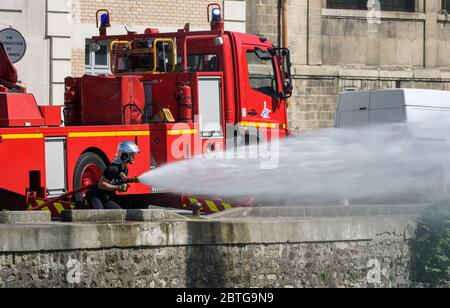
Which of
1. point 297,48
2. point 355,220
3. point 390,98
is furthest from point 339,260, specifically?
point 297,48

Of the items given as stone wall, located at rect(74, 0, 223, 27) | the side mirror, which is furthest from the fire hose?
stone wall, located at rect(74, 0, 223, 27)

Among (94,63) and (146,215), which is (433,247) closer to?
(146,215)

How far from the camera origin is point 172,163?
61.9 feet

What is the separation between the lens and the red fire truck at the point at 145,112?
17.2m

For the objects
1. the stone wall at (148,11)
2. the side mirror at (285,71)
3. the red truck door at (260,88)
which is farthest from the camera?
the stone wall at (148,11)

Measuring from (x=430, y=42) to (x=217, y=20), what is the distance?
13.8 meters

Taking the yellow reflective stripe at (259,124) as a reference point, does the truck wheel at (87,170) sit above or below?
below

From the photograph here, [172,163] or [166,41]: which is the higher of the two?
[166,41]

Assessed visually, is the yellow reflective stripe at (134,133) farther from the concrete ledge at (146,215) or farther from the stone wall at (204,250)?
the concrete ledge at (146,215)

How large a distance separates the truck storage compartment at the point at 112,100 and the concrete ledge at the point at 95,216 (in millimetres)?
5653

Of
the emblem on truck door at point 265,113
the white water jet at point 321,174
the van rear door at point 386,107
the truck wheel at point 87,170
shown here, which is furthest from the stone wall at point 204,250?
the van rear door at point 386,107

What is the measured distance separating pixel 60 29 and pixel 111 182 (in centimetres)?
1184

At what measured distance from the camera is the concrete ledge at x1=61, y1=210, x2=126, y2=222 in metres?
13.5

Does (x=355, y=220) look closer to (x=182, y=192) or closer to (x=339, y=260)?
(x=339, y=260)
